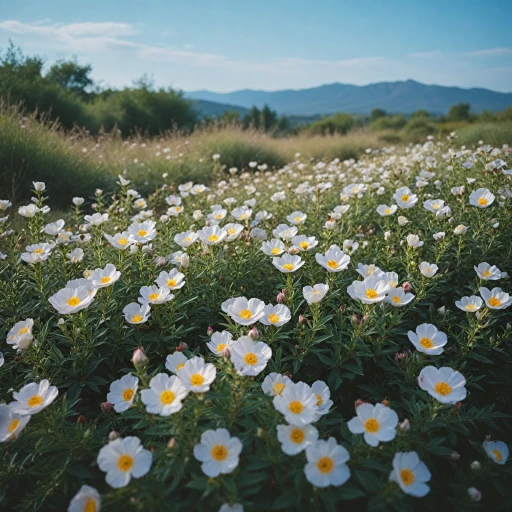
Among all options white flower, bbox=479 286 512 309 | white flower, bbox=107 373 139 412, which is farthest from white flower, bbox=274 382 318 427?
white flower, bbox=479 286 512 309

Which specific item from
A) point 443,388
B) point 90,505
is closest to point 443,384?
point 443,388

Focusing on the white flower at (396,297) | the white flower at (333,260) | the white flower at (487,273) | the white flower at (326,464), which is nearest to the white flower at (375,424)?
the white flower at (326,464)

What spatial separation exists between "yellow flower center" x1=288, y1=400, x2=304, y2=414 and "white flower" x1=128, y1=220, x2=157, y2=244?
133cm

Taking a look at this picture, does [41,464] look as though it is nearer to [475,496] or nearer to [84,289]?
[84,289]

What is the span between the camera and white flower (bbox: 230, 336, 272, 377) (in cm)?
133

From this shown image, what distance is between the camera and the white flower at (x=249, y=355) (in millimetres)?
1329

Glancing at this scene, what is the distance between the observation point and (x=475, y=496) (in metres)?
1.26

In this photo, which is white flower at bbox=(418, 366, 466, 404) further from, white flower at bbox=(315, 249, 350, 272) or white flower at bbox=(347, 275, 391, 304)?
white flower at bbox=(315, 249, 350, 272)

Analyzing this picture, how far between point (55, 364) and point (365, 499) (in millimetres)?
1430

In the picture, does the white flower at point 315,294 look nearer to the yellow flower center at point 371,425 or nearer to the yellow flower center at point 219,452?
the yellow flower center at point 371,425

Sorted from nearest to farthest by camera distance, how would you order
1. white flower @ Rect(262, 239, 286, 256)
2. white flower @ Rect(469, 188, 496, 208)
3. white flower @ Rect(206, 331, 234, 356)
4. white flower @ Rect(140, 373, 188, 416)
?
1. white flower @ Rect(140, 373, 188, 416)
2. white flower @ Rect(206, 331, 234, 356)
3. white flower @ Rect(262, 239, 286, 256)
4. white flower @ Rect(469, 188, 496, 208)

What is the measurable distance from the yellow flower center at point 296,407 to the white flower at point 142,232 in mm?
1333

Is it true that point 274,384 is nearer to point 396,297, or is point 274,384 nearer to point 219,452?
point 219,452

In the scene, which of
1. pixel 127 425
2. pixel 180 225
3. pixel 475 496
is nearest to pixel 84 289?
pixel 127 425
